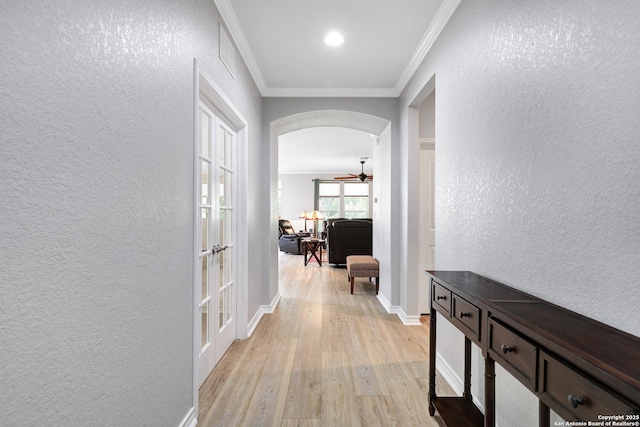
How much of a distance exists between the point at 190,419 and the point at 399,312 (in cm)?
258

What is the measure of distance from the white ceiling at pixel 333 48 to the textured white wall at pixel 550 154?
47cm

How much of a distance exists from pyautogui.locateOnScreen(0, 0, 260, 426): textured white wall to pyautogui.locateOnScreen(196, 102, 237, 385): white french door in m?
0.50

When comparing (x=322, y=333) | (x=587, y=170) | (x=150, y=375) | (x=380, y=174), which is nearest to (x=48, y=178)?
(x=150, y=375)

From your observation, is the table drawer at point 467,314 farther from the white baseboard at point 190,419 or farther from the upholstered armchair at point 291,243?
the upholstered armchair at point 291,243

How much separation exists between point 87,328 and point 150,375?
1.58 ft

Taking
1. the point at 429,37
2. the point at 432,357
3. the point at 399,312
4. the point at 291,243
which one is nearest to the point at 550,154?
the point at 432,357

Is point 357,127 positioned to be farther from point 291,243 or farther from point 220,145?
point 291,243

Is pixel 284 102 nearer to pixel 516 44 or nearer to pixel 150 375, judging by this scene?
pixel 516 44

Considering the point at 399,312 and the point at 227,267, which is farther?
the point at 399,312

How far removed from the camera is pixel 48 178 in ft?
2.69

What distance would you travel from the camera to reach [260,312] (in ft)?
12.0

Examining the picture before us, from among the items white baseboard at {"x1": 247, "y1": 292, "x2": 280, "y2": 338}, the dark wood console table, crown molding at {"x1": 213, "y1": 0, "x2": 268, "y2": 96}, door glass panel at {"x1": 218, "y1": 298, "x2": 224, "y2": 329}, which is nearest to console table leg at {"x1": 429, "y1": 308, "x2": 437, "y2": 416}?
the dark wood console table

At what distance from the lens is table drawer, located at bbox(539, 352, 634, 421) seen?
0.71m

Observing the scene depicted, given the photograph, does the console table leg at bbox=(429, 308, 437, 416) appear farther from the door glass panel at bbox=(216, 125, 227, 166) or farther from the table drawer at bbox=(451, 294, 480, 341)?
the door glass panel at bbox=(216, 125, 227, 166)
